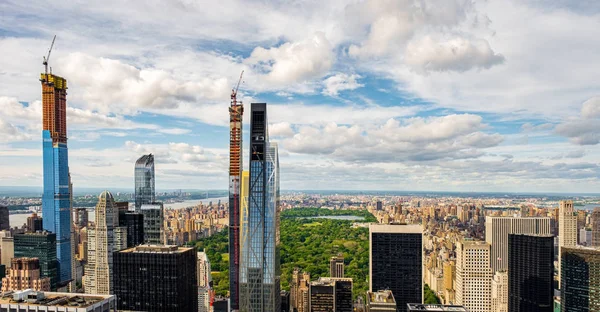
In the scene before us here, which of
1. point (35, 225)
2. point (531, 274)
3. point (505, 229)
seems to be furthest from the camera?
point (505, 229)

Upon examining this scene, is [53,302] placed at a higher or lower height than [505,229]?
higher

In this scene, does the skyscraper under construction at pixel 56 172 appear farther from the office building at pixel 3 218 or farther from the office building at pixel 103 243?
the office building at pixel 3 218

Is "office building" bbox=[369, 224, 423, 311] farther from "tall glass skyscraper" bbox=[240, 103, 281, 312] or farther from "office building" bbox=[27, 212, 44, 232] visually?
"office building" bbox=[27, 212, 44, 232]

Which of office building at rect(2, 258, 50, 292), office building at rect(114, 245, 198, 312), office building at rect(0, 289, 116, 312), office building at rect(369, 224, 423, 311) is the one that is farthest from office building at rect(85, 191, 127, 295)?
office building at rect(0, 289, 116, 312)

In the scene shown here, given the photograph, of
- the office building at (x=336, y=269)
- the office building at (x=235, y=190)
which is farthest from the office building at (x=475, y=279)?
the office building at (x=235, y=190)

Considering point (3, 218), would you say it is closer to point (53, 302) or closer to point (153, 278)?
point (153, 278)

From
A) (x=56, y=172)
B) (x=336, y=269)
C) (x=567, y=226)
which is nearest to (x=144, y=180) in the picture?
(x=56, y=172)

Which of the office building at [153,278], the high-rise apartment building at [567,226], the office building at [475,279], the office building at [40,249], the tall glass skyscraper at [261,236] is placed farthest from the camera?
the high-rise apartment building at [567,226]
